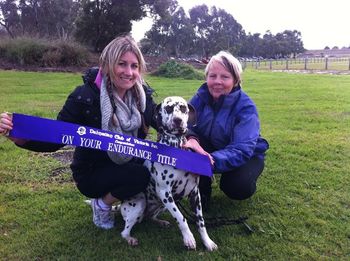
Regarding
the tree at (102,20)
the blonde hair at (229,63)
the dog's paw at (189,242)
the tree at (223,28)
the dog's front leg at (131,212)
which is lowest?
the dog's paw at (189,242)

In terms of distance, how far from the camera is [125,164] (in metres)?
4.22

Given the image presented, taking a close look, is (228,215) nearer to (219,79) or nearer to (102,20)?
(219,79)

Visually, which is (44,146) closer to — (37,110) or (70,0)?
(37,110)

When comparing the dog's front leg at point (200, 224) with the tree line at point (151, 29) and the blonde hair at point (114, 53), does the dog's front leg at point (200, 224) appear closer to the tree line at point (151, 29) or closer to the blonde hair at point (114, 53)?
the blonde hair at point (114, 53)

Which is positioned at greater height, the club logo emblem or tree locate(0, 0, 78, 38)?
tree locate(0, 0, 78, 38)

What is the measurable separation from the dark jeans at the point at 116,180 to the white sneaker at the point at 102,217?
0.47 feet

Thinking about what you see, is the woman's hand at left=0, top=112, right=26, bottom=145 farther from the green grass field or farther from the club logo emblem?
the green grass field

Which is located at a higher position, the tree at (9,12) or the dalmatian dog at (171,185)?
the tree at (9,12)

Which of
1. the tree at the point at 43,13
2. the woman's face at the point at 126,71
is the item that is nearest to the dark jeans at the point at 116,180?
the woman's face at the point at 126,71

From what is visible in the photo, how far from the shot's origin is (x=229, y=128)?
4.69 m

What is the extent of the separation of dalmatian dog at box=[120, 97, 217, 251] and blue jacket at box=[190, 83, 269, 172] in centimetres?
41

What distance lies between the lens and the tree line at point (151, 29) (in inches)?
1160

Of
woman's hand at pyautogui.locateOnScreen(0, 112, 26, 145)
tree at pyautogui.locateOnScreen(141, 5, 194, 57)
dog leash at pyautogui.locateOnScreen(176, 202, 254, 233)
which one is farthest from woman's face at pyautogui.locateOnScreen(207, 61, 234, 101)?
tree at pyautogui.locateOnScreen(141, 5, 194, 57)

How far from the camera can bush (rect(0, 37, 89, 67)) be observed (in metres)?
22.4
